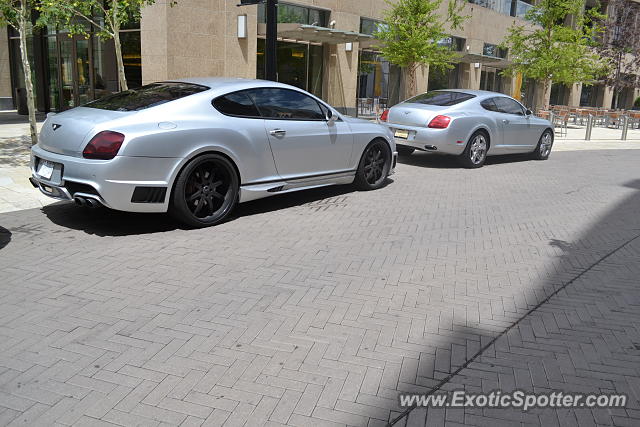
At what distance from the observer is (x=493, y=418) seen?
295 cm

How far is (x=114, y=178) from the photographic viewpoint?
18.1 ft

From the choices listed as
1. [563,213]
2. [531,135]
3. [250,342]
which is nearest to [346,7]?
[531,135]

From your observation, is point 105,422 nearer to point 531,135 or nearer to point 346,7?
point 531,135

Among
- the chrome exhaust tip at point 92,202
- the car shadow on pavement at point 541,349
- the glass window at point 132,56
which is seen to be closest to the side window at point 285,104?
the chrome exhaust tip at point 92,202

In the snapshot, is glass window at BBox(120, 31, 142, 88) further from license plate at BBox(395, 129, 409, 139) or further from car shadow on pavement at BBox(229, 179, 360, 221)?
car shadow on pavement at BBox(229, 179, 360, 221)

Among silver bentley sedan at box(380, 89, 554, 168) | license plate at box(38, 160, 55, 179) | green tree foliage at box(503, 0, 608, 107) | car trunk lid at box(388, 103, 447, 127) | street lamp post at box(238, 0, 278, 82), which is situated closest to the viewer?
license plate at box(38, 160, 55, 179)

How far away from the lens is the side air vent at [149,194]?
5664 mm

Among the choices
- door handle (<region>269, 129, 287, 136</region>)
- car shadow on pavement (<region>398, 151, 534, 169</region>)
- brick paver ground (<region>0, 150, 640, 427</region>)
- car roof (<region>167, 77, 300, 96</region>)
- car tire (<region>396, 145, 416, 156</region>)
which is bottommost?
brick paver ground (<region>0, 150, 640, 427</region>)

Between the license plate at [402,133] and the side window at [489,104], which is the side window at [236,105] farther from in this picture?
the side window at [489,104]

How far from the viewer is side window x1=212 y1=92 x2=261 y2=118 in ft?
21.0

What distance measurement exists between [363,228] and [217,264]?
2.07m

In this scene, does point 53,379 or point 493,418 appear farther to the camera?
point 53,379

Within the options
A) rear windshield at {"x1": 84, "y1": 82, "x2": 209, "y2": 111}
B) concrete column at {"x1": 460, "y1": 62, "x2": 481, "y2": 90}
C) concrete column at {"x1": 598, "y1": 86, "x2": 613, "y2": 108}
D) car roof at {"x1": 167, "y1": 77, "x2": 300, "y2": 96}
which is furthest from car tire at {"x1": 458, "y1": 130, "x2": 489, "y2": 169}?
concrete column at {"x1": 598, "y1": 86, "x2": 613, "y2": 108}

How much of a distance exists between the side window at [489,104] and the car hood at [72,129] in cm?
812
